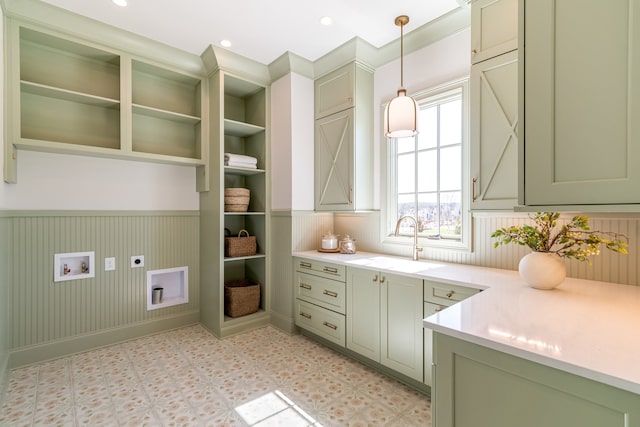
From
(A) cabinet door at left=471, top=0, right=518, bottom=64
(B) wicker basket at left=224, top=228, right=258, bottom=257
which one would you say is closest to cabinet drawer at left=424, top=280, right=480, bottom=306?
(A) cabinet door at left=471, top=0, right=518, bottom=64

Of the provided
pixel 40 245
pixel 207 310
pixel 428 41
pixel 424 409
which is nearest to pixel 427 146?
pixel 428 41

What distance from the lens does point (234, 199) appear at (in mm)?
3193

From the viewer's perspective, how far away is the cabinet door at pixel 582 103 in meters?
1.04

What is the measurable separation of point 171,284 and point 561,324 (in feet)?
11.0

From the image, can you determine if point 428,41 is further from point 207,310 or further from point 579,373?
point 207,310

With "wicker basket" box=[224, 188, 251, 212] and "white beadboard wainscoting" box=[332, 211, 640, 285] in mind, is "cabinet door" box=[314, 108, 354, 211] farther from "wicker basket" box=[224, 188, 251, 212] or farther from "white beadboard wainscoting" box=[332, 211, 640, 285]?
"wicker basket" box=[224, 188, 251, 212]

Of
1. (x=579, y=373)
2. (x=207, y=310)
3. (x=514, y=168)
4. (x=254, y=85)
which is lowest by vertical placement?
(x=207, y=310)

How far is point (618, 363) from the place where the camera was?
83 cm

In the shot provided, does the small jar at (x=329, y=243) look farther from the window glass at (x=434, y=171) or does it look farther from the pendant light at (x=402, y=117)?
the pendant light at (x=402, y=117)

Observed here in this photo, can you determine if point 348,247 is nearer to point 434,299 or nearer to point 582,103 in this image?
point 434,299

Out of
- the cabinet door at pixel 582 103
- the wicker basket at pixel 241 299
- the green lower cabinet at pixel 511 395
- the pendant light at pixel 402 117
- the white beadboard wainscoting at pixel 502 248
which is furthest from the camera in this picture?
the wicker basket at pixel 241 299

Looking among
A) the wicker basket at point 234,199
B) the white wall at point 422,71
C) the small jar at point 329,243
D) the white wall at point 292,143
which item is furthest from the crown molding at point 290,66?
the small jar at point 329,243

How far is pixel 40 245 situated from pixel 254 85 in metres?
2.45

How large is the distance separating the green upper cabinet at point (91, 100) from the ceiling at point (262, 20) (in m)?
0.23
